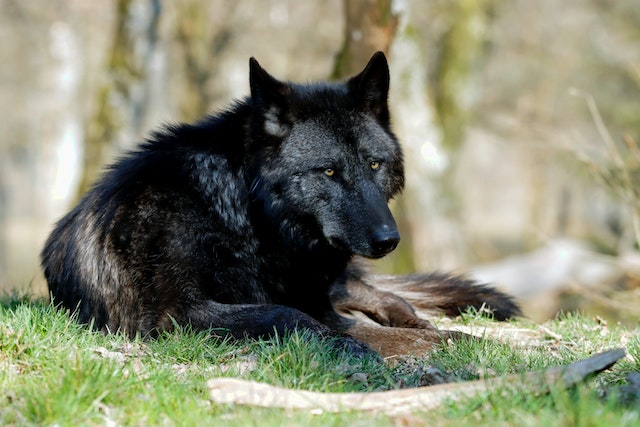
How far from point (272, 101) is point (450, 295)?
8.28 ft

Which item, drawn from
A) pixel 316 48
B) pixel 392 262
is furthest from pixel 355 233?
pixel 316 48

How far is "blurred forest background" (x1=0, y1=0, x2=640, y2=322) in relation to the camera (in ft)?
36.3

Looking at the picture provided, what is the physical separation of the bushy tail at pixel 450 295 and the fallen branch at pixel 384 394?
9.31 feet

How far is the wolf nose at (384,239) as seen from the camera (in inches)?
182

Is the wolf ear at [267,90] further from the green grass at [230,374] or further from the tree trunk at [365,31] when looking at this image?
the tree trunk at [365,31]

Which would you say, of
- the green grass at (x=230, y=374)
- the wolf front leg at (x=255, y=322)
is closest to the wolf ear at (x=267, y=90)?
the wolf front leg at (x=255, y=322)

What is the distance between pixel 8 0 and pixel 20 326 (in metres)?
22.9

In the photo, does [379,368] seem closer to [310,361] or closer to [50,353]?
[310,361]

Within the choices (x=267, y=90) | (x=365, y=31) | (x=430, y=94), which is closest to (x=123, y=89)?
(x=365, y=31)

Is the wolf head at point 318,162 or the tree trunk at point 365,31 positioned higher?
the tree trunk at point 365,31

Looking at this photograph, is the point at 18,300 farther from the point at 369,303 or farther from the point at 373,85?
the point at 373,85

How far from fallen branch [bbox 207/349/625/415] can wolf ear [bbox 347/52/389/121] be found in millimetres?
2517

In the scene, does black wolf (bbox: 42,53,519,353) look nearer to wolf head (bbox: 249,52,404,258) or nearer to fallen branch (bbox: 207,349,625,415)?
wolf head (bbox: 249,52,404,258)

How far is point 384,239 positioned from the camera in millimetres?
4609
